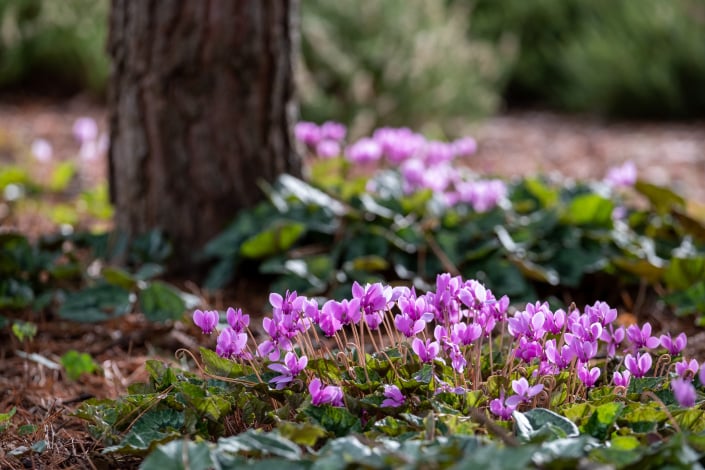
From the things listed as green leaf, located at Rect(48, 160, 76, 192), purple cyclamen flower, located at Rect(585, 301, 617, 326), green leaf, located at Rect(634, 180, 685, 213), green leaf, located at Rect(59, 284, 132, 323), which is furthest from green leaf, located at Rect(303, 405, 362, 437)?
green leaf, located at Rect(48, 160, 76, 192)

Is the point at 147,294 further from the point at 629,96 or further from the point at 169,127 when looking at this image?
the point at 629,96

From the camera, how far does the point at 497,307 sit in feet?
5.69

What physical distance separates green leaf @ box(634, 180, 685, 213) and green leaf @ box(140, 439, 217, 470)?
8.18ft

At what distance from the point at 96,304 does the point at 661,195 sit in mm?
2105

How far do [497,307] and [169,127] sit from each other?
1.89m

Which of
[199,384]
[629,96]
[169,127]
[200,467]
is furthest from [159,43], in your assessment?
[629,96]

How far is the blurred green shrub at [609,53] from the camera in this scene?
7.88 meters

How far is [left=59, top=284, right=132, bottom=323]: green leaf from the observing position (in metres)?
2.85

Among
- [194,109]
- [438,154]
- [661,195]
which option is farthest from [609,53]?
[194,109]

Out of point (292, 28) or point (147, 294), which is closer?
point (147, 294)

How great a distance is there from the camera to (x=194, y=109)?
10.8ft

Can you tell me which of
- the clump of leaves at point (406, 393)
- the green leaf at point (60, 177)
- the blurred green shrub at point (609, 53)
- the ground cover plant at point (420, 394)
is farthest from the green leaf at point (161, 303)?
the blurred green shrub at point (609, 53)

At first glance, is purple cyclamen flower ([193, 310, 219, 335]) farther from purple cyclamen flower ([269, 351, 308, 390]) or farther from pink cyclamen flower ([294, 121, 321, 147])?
pink cyclamen flower ([294, 121, 321, 147])

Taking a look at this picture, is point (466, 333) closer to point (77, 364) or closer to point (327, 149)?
point (77, 364)
